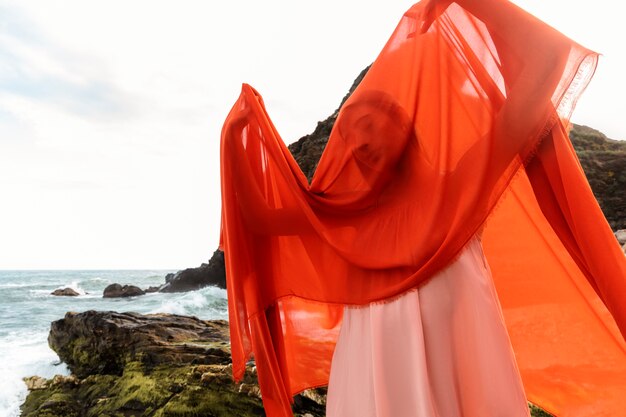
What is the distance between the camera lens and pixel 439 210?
1715mm

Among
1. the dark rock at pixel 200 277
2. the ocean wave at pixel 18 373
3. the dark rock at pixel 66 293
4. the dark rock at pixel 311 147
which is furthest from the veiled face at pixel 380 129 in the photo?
the dark rock at pixel 66 293

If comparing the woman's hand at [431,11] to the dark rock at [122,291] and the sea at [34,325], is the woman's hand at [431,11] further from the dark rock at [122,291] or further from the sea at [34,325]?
the dark rock at [122,291]

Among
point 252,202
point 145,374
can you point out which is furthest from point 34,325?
point 252,202

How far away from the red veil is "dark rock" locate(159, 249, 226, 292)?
95.7ft

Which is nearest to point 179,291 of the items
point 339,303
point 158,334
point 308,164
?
point 308,164

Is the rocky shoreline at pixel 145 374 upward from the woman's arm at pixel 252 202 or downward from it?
downward

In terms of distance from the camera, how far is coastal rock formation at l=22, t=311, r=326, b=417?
2973mm

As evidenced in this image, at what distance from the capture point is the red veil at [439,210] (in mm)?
1632

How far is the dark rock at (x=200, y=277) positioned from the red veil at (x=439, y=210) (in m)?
29.2

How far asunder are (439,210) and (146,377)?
2.71m

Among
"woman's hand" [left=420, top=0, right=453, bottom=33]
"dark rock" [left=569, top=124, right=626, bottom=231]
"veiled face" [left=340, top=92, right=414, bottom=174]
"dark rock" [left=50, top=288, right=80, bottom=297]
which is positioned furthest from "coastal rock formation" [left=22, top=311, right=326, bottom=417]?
"dark rock" [left=50, top=288, right=80, bottom=297]

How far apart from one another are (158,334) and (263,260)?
7.16 ft

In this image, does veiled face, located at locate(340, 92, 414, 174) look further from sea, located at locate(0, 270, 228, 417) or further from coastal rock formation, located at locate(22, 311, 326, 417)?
sea, located at locate(0, 270, 228, 417)

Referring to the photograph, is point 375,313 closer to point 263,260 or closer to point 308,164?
point 263,260
